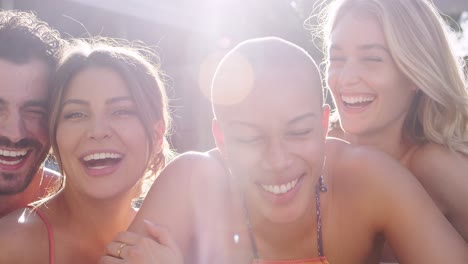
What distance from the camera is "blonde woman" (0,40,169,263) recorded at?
2508mm

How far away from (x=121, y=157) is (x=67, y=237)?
443 millimetres

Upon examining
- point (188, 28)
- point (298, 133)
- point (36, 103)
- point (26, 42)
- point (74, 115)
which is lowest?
point (298, 133)

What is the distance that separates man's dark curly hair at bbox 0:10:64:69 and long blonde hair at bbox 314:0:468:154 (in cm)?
155

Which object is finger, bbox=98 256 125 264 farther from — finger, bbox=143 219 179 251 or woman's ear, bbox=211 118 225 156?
woman's ear, bbox=211 118 225 156

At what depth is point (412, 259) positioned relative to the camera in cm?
218

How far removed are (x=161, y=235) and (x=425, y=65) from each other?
5.62ft

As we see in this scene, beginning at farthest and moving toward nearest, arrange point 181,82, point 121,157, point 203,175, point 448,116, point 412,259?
point 181,82
point 448,116
point 121,157
point 203,175
point 412,259

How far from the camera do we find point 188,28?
38.0ft

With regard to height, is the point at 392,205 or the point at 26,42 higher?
the point at 26,42

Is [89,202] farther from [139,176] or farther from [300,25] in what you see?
[300,25]

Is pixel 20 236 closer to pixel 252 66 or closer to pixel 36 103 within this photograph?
pixel 36 103

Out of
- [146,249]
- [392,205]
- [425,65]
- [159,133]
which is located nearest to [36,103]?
[159,133]

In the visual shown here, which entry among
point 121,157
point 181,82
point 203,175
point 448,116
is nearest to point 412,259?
point 203,175

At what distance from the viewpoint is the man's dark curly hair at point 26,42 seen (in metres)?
2.87
